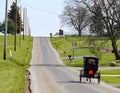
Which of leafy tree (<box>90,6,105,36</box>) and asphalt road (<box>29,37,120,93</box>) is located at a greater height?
leafy tree (<box>90,6,105,36</box>)

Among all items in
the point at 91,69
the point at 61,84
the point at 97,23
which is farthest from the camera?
the point at 97,23

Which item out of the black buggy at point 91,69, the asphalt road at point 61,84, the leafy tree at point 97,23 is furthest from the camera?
the leafy tree at point 97,23

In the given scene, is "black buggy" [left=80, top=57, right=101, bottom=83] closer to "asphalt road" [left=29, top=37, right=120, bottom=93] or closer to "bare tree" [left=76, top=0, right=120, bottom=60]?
"asphalt road" [left=29, top=37, right=120, bottom=93]

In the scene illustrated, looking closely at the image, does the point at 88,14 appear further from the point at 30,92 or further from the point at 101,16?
the point at 30,92

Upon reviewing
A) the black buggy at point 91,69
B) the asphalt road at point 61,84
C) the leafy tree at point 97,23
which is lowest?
the asphalt road at point 61,84

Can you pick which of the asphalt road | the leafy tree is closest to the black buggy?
the asphalt road

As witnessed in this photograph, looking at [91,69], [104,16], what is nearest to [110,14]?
[104,16]

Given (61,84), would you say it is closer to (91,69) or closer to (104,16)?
(91,69)

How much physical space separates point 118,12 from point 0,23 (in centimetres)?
12628

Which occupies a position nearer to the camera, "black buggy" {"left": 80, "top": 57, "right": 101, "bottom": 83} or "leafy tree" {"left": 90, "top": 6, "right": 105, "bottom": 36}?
"black buggy" {"left": 80, "top": 57, "right": 101, "bottom": 83}

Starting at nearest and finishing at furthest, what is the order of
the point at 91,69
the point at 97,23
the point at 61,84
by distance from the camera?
the point at 61,84 < the point at 91,69 < the point at 97,23

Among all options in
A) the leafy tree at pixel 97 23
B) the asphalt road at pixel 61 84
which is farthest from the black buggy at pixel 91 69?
the leafy tree at pixel 97 23

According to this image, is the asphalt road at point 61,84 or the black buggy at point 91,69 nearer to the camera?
the asphalt road at point 61,84

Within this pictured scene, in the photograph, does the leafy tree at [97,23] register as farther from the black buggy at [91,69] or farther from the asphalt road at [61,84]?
the black buggy at [91,69]
